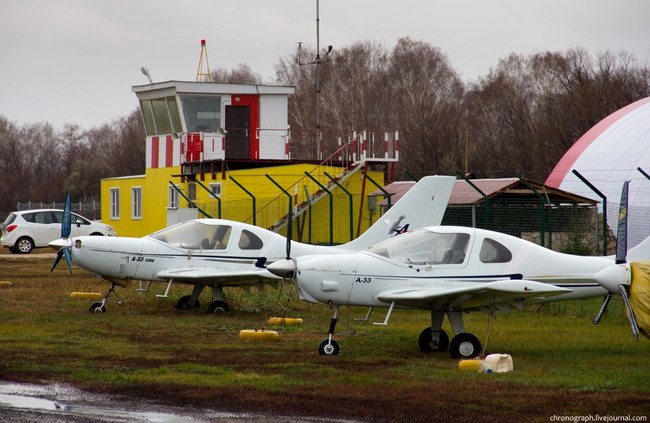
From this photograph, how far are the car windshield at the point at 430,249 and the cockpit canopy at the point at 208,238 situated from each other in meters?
5.91

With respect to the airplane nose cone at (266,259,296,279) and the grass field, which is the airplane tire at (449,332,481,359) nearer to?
the grass field

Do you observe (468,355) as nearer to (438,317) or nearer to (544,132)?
(438,317)

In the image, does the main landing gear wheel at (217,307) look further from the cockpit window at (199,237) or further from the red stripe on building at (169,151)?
the red stripe on building at (169,151)

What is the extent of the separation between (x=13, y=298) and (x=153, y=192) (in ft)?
63.7

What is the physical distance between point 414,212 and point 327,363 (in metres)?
6.63

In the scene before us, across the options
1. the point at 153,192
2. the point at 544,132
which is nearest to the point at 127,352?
the point at 153,192

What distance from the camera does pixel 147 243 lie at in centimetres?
2047

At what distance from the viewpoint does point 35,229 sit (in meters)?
42.4

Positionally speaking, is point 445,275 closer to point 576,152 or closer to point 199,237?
point 199,237

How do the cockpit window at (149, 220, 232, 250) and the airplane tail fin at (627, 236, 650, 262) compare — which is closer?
the airplane tail fin at (627, 236, 650, 262)

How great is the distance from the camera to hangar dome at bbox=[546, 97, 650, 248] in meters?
31.9

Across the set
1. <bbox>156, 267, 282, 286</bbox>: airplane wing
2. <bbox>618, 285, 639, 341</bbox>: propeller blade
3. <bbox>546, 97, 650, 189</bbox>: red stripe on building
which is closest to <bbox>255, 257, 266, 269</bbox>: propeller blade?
<bbox>156, 267, 282, 286</bbox>: airplane wing

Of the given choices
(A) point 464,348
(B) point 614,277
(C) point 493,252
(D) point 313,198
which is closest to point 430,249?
(C) point 493,252

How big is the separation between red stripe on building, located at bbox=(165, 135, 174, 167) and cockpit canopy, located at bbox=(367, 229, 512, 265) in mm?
25941
